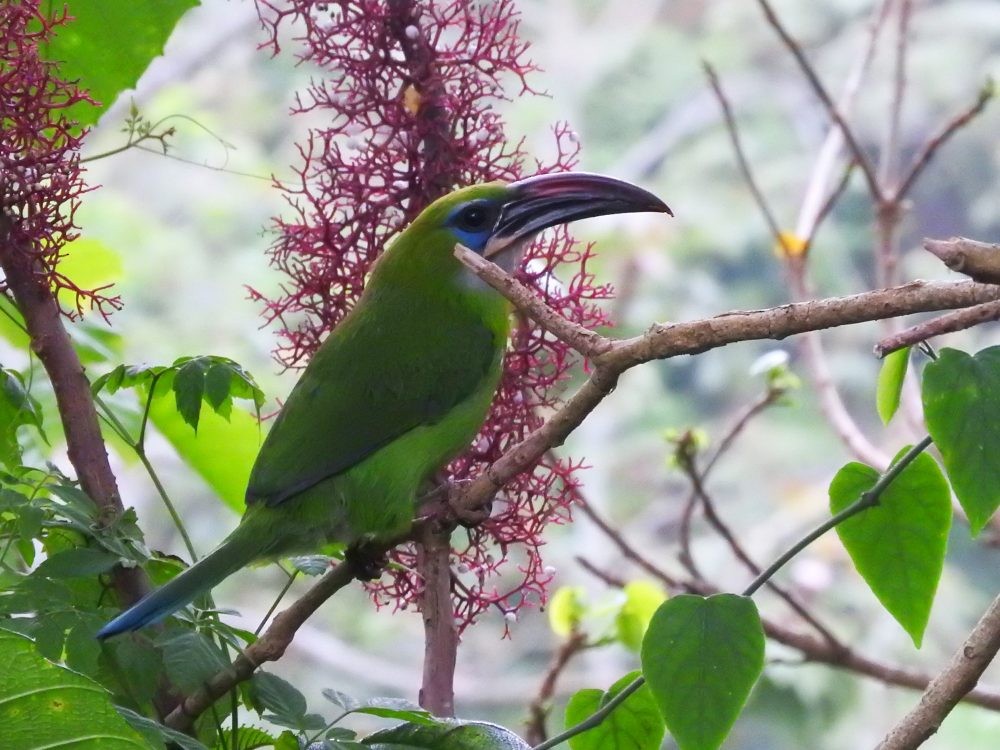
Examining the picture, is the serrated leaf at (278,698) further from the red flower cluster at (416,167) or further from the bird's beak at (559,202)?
the bird's beak at (559,202)

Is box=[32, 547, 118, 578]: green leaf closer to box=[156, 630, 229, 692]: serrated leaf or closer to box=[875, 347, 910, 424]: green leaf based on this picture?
box=[156, 630, 229, 692]: serrated leaf

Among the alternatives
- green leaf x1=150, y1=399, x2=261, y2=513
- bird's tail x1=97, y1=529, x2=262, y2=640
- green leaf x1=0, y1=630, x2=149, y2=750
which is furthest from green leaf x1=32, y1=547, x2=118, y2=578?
green leaf x1=150, y1=399, x2=261, y2=513

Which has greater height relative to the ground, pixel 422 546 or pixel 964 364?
pixel 422 546

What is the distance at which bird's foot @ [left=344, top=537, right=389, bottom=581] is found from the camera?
935 millimetres

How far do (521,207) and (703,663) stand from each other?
526 millimetres

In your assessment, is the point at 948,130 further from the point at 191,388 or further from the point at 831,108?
the point at 191,388

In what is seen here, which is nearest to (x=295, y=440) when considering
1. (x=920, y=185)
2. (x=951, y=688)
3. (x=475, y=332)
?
(x=475, y=332)

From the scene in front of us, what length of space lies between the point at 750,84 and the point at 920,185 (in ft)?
3.96

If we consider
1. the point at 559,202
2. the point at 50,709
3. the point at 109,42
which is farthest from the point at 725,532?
the point at 50,709

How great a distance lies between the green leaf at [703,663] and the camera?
0.71 m

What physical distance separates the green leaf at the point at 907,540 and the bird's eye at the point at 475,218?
0.48 m

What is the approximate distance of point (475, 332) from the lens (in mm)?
1298

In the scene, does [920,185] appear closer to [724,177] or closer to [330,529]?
[724,177]

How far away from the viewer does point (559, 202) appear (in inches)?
43.4
